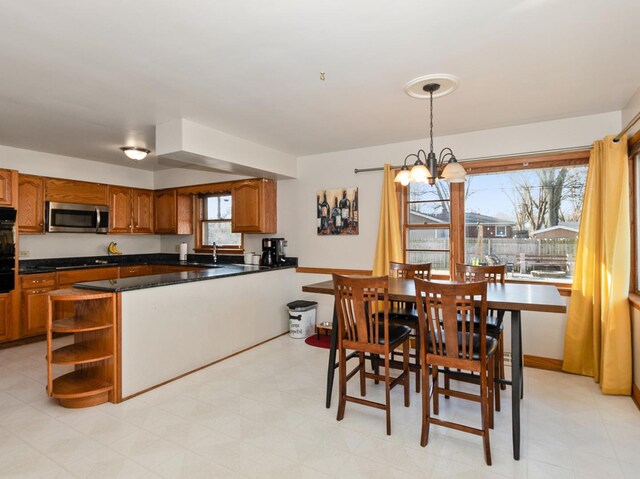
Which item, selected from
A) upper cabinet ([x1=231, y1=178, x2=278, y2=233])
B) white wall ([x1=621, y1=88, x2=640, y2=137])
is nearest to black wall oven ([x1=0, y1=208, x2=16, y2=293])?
upper cabinet ([x1=231, y1=178, x2=278, y2=233])

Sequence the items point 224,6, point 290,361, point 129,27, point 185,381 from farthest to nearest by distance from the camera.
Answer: point 290,361
point 185,381
point 129,27
point 224,6

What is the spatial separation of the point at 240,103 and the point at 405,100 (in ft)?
4.47

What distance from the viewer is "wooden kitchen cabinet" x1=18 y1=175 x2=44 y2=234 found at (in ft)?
14.9

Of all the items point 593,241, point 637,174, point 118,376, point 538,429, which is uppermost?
point 637,174

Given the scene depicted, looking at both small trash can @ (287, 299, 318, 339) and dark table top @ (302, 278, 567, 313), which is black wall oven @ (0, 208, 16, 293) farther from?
dark table top @ (302, 278, 567, 313)

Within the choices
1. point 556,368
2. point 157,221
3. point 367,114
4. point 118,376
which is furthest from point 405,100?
point 157,221

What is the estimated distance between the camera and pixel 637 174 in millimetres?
3072

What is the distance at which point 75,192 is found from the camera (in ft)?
16.8

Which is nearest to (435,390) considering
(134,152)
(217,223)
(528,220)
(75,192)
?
(528,220)

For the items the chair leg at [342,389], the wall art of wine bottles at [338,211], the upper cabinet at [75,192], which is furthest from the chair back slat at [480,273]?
the upper cabinet at [75,192]

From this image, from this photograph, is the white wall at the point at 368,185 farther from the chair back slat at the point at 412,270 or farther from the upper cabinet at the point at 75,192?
the upper cabinet at the point at 75,192

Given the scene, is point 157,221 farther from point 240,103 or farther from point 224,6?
point 224,6

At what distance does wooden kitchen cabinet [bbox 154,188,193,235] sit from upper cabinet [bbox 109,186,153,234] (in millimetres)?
182

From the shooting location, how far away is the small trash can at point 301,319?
4641 millimetres
